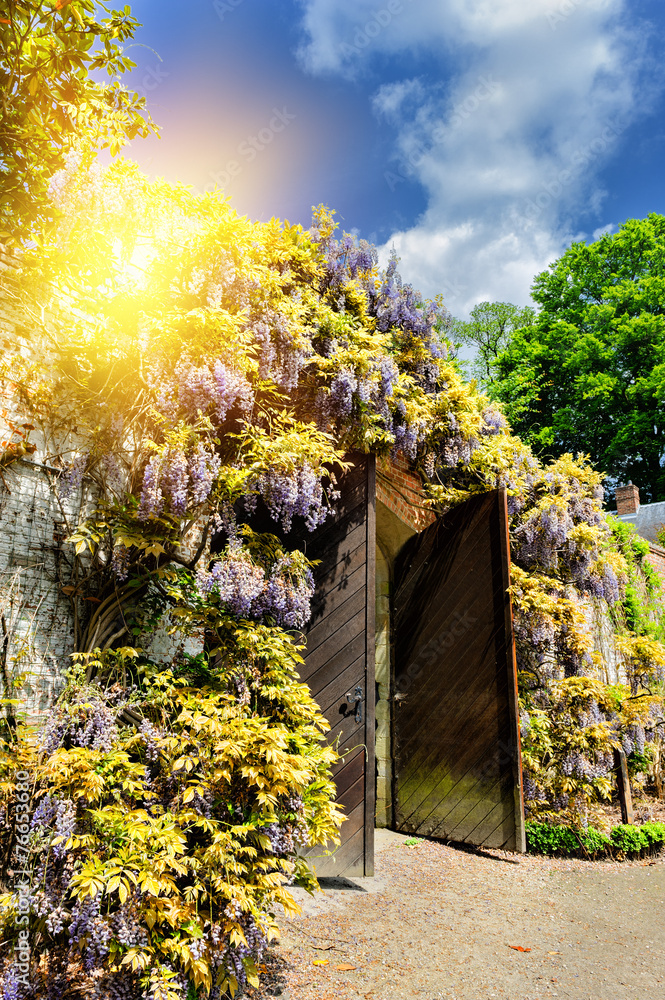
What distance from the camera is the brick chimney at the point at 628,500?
13.9 metres

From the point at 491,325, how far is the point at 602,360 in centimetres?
379

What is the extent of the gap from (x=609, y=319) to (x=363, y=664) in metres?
14.5

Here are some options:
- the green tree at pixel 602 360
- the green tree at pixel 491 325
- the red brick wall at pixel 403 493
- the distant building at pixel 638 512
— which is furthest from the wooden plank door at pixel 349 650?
the green tree at pixel 491 325

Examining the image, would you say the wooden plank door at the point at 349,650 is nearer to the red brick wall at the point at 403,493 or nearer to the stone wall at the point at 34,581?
the red brick wall at the point at 403,493

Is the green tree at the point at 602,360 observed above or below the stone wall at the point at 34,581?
above

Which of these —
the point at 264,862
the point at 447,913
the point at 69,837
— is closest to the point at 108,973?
the point at 69,837

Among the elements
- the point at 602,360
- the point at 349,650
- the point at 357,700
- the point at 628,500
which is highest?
the point at 602,360

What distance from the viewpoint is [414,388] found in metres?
4.92

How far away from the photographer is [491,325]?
59.0 feet

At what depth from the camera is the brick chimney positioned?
13.9 m

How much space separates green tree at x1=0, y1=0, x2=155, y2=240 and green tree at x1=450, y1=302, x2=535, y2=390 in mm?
15551

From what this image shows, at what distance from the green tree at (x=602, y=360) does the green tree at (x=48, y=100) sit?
12.1 m

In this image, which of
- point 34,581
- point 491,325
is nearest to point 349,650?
point 34,581
